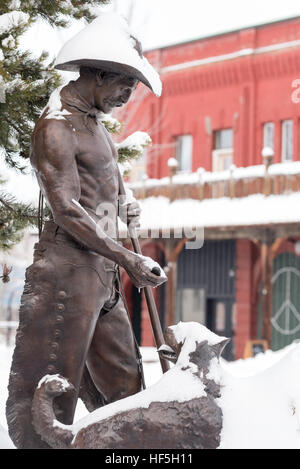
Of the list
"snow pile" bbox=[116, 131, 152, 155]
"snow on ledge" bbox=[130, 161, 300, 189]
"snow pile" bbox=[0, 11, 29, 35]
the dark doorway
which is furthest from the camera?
the dark doorway

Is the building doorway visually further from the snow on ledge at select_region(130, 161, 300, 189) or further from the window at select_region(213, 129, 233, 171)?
the window at select_region(213, 129, 233, 171)

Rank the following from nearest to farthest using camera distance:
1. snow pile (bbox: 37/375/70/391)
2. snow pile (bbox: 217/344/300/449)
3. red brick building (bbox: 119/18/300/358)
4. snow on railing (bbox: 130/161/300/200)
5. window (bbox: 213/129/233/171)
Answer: snow pile (bbox: 217/344/300/449) < snow pile (bbox: 37/375/70/391) < snow on railing (bbox: 130/161/300/200) < red brick building (bbox: 119/18/300/358) < window (bbox: 213/129/233/171)

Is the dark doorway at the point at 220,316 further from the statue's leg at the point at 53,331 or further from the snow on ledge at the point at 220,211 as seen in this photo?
the statue's leg at the point at 53,331

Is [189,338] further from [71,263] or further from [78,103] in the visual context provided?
[78,103]

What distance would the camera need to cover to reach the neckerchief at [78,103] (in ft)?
12.6

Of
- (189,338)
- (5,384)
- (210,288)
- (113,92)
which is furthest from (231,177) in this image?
(189,338)

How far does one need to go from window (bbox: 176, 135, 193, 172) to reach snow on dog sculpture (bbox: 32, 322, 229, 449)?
66.3ft

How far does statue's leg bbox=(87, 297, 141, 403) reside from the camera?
3.88 m

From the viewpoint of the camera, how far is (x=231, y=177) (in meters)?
19.7

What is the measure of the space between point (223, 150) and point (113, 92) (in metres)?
19.2

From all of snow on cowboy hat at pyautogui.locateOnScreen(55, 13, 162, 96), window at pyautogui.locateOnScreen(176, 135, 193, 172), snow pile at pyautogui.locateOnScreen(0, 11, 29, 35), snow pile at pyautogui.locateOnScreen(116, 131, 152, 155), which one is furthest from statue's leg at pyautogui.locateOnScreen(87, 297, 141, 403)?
window at pyautogui.locateOnScreen(176, 135, 193, 172)

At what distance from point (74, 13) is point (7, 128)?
1.11 metres

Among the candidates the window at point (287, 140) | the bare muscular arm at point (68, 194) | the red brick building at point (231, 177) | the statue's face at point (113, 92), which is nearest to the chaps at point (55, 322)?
the bare muscular arm at point (68, 194)
